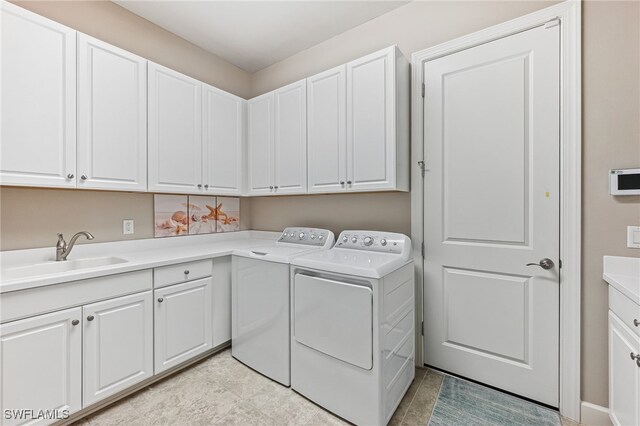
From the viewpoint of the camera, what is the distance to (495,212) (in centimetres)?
181

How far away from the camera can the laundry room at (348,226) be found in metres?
1.49

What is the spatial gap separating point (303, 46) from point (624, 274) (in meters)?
2.94

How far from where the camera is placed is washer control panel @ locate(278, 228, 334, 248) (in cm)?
230

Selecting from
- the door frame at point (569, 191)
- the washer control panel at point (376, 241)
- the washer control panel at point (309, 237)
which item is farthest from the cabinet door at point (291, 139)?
the door frame at point (569, 191)

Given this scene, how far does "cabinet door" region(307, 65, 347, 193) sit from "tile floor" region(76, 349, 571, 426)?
1499 mm

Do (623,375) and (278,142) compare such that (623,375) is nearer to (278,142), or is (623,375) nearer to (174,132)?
(278,142)

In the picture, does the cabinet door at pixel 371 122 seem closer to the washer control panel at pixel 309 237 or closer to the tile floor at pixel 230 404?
the washer control panel at pixel 309 237

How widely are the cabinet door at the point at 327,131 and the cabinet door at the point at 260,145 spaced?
1.62 feet

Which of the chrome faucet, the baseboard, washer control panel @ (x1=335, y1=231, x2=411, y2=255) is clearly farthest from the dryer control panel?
the chrome faucet

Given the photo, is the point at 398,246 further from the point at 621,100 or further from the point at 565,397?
the point at 621,100

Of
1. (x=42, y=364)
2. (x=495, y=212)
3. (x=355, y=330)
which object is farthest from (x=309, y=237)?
(x=42, y=364)

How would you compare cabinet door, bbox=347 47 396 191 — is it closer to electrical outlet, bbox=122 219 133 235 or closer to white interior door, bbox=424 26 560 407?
white interior door, bbox=424 26 560 407

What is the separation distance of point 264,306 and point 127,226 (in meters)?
1.33

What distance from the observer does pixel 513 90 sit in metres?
1.74
